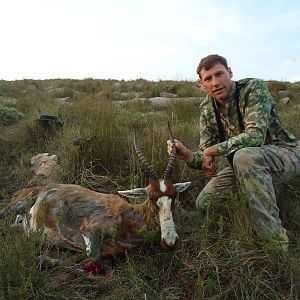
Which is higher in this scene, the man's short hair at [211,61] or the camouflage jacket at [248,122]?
the man's short hair at [211,61]

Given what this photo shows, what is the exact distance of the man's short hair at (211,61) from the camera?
4730 mm

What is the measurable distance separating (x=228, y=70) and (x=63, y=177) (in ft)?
9.29

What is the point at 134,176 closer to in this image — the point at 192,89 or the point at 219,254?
the point at 219,254

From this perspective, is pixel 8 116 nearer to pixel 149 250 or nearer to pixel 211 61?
pixel 211 61

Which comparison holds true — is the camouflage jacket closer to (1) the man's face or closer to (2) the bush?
(1) the man's face

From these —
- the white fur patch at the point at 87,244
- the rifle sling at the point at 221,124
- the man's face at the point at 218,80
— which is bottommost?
the white fur patch at the point at 87,244

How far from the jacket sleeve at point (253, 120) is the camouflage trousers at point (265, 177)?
0.34ft

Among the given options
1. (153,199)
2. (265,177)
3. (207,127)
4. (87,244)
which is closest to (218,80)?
(207,127)

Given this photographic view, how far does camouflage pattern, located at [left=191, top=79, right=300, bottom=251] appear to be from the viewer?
406 centimetres

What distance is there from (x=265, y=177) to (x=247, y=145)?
401 millimetres

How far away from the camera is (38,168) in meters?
6.77

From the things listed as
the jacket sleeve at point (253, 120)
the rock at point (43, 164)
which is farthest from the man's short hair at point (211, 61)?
the rock at point (43, 164)

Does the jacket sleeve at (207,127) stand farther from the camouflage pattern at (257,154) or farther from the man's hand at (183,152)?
the man's hand at (183,152)

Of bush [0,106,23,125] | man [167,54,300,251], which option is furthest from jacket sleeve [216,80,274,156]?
bush [0,106,23,125]
